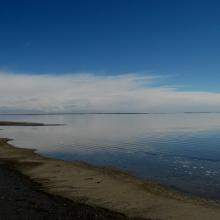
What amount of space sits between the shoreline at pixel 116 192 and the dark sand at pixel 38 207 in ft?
2.63

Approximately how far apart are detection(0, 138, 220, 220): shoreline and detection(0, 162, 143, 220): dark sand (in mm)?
802

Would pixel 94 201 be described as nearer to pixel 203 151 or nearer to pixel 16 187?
pixel 16 187

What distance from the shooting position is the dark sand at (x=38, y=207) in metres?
15.7

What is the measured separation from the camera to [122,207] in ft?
58.2

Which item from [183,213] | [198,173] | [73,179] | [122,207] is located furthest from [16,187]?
[198,173]

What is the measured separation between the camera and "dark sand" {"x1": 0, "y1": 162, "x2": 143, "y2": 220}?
1567 centimetres

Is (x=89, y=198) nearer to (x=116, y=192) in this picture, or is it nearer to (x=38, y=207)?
(x=116, y=192)

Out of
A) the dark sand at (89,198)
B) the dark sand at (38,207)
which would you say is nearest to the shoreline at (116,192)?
the dark sand at (89,198)

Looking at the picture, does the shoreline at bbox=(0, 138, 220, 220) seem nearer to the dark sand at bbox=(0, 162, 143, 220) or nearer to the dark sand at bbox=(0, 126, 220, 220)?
the dark sand at bbox=(0, 126, 220, 220)

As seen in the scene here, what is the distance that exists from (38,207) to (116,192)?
550cm

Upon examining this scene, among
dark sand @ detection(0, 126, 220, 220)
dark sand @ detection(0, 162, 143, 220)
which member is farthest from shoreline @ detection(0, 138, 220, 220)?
dark sand @ detection(0, 162, 143, 220)

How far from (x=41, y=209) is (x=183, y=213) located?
261 inches

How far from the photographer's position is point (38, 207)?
1708 centimetres

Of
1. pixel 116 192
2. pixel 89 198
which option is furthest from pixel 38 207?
pixel 116 192
